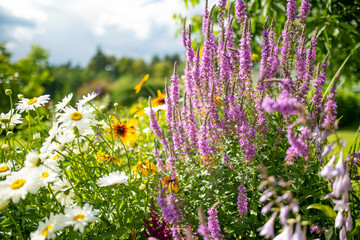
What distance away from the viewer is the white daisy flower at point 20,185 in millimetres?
1516

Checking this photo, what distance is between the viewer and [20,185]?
1568mm

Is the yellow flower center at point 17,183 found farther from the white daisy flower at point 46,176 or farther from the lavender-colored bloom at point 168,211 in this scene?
the lavender-colored bloom at point 168,211

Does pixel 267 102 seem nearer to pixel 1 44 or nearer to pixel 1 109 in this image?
pixel 1 109

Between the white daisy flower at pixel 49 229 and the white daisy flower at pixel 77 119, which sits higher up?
the white daisy flower at pixel 77 119

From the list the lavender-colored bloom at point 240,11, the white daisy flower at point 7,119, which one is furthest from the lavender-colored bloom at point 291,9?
the white daisy flower at point 7,119

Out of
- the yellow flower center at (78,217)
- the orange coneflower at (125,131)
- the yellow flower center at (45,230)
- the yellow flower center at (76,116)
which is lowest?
the yellow flower center at (45,230)

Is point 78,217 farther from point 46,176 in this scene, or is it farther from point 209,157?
point 209,157

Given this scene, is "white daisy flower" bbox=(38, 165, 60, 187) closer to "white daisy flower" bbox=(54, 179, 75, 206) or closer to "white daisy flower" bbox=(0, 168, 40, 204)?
"white daisy flower" bbox=(0, 168, 40, 204)

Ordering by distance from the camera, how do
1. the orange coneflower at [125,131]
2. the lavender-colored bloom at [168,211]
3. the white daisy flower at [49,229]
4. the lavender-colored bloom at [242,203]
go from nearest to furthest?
the white daisy flower at [49,229]
the lavender-colored bloom at [168,211]
the lavender-colored bloom at [242,203]
the orange coneflower at [125,131]

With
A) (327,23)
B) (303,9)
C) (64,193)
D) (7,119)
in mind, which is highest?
(327,23)

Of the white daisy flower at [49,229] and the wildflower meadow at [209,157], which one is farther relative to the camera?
the wildflower meadow at [209,157]

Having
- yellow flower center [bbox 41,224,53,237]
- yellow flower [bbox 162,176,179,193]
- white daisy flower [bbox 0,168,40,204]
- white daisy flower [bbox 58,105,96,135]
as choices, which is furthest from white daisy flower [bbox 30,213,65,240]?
yellow flower [bbox 162,176,179,193]

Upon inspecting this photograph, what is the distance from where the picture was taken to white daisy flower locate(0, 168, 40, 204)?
4.97 ft

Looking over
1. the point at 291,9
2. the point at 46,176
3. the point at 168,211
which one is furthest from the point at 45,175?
the point at 291,9
